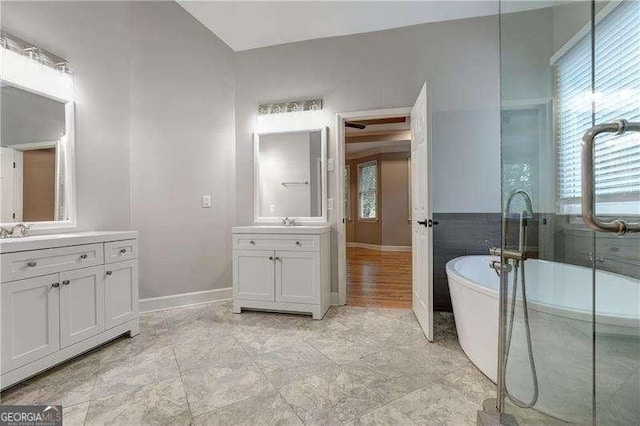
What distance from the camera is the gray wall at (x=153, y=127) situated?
2227 millimetres

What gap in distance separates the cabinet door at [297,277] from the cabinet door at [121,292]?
3.81ft

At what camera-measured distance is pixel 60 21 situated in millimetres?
2111

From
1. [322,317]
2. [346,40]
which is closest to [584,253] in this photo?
[322,317]

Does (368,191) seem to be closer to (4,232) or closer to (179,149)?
(179,149)

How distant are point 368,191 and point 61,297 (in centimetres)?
605

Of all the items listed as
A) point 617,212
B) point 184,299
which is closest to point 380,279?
point 184,299

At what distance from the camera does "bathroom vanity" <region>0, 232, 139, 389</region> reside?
144 centimetres

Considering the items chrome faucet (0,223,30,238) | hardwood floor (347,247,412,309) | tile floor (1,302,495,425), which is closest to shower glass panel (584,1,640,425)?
tile floor (1,302,495,425)

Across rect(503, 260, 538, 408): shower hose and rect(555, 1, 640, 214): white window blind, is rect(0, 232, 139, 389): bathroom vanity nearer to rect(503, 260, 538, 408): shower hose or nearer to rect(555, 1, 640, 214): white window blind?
rect(503, 260, 538, 408): shower hose

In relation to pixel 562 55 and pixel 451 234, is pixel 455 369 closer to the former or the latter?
pixel 451 234

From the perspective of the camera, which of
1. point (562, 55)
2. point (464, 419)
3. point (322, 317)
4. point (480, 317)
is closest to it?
point (464, 419)

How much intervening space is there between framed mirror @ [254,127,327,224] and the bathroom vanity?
1.37 m

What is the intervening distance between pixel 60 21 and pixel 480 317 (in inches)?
147

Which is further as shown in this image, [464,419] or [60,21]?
[60,21]
